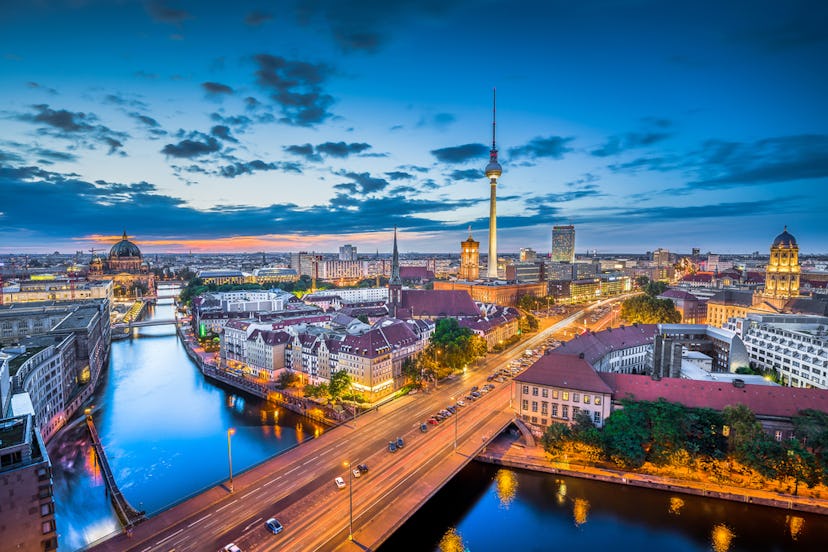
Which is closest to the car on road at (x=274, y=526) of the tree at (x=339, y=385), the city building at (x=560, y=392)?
the tree at (x=339, y=385)

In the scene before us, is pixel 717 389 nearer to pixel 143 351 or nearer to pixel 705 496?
pixel 705 496

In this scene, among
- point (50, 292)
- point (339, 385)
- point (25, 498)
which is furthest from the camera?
point (50, 292)

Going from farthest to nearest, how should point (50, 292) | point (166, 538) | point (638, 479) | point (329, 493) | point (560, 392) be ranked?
point (50, 292) < point (560, 392) < point (638, 479) < point (329, 493) < point (166, 538)

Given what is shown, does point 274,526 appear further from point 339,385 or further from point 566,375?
point 566,375

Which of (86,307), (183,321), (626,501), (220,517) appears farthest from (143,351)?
(626,501)

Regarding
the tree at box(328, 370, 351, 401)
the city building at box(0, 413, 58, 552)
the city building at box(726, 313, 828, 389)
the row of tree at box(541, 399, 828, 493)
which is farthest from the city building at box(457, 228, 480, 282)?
the city building at box(0, 413, 58, 552)

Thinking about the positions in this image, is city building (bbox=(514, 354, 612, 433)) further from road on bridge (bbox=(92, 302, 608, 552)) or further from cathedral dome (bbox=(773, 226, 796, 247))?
cathedral dome (bbox=(773, 226, 796, 247))

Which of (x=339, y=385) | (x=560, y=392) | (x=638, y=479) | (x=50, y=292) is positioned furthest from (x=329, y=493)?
(x=50, y=292)
